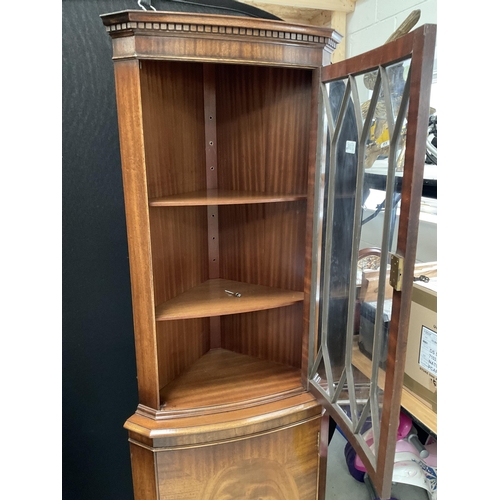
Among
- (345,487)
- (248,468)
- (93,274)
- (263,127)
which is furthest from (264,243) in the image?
(345,487)

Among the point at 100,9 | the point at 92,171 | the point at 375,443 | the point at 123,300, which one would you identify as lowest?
the point at 375,443

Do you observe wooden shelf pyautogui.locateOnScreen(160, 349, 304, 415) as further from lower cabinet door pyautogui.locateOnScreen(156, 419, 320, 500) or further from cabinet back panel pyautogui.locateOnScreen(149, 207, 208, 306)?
cabinet back panel pyautogui.locateOnScreen(149, 207, 208, 306)

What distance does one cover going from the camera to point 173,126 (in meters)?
1.11

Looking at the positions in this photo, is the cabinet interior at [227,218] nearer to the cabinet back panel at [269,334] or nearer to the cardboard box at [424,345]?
the cabinet back panel at [269,334]

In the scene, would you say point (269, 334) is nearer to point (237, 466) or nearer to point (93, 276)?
point (237, 466)

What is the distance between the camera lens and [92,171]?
118 centimetres

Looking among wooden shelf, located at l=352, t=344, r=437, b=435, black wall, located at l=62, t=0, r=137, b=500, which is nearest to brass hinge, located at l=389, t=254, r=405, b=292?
wooden shelf, located at l=352, t=344, r=437, b=435

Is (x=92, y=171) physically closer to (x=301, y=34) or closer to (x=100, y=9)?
(x=100, y=9)

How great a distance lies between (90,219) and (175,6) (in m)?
0.63

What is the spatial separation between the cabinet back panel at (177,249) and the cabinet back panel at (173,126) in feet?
0.22

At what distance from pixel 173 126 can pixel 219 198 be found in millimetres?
245

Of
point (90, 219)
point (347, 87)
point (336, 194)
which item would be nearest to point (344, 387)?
point (336, 194)

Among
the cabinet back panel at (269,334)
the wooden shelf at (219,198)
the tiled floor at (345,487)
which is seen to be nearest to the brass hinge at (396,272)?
the wooden shelf at (219,198)

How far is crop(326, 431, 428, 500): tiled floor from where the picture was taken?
5.34 feet
